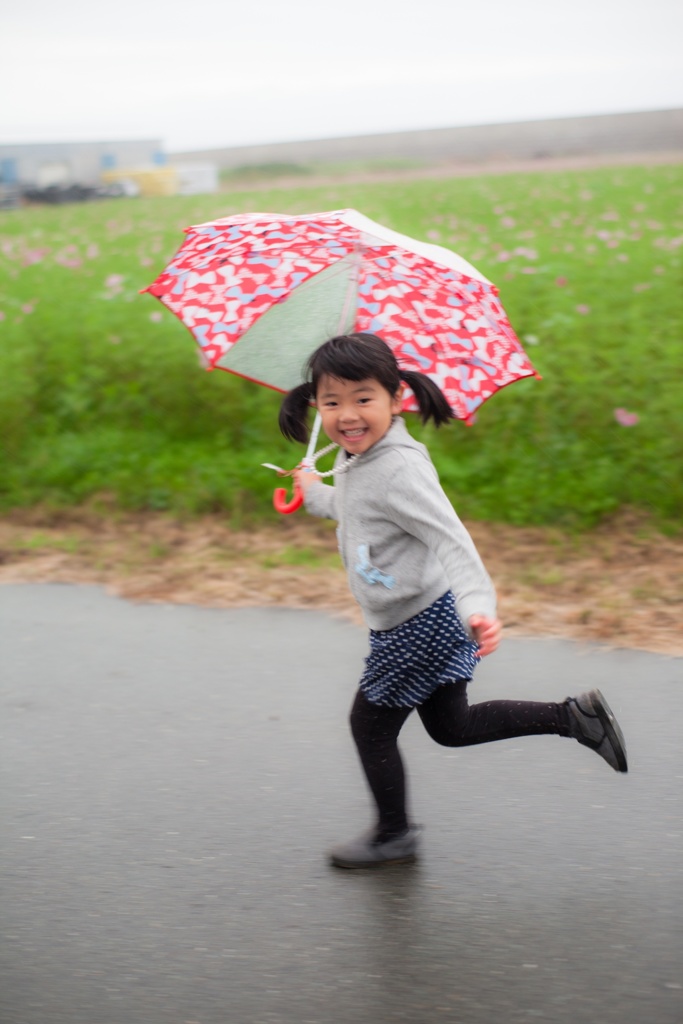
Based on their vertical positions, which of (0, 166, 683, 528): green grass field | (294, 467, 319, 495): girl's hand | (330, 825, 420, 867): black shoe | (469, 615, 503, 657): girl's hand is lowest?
(330, 825, 420, 867): black shoe

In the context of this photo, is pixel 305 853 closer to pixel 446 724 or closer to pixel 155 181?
pixel 446 724

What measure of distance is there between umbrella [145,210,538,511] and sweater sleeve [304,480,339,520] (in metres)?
0.08

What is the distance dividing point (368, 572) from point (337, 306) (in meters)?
0.74

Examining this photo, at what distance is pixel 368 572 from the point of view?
2.58m

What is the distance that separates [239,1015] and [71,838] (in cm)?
91

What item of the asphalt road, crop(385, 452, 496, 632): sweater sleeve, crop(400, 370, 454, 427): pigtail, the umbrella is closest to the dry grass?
the asphalt road

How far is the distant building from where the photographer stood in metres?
68.7

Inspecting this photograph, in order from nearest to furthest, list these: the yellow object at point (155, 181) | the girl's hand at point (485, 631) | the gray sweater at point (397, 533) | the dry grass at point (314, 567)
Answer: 1. the girl's hand at point (485, 631)
2. the gray sweater at point (397, 533)
3. the dry grass at point (314, 567)
4. the yellow object at point (155, 181)

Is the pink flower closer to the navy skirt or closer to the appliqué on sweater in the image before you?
the navy skirt

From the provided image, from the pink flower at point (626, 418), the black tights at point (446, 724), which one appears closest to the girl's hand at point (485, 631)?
the black tights at point (446, 724)

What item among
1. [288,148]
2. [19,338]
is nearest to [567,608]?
[19,338]

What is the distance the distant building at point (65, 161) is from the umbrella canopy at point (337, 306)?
65021mm

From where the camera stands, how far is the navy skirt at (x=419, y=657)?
264 cm

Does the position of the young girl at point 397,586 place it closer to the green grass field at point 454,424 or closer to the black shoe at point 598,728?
the black shoe at point 598,728
